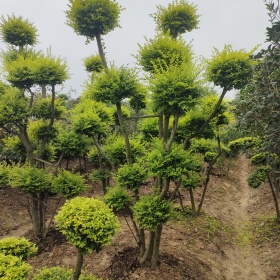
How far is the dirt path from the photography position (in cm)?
827

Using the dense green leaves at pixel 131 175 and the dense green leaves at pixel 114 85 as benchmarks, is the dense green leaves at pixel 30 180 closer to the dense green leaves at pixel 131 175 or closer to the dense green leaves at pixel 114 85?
the dense green leaves at pixel 131 175

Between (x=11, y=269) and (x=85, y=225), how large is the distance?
140cm

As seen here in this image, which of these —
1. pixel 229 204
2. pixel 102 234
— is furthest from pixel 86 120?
pixel 229 204

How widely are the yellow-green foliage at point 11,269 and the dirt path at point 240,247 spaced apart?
219 inches

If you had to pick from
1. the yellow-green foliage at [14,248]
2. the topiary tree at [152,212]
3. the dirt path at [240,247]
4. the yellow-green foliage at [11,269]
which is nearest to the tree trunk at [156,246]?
the topiary tree at [152,212]

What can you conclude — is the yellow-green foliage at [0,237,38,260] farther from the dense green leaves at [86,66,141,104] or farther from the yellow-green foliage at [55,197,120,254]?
the dense green leaves at [86,66,141,104]

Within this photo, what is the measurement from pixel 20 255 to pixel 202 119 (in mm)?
5381

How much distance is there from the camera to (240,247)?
9859 mm

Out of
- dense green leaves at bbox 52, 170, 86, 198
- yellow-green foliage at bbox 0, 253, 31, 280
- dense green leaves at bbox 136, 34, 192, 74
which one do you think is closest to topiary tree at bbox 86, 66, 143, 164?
dense green leaves at bbox 136, 34, 192, 74

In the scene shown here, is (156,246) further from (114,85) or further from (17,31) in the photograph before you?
(17,31)

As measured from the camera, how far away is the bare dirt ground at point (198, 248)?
765 centimetres

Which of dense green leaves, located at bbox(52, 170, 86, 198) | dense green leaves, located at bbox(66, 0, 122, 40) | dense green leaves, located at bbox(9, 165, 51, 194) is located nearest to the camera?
dense green leaves, located at bbox(66, 0, 122, 40)

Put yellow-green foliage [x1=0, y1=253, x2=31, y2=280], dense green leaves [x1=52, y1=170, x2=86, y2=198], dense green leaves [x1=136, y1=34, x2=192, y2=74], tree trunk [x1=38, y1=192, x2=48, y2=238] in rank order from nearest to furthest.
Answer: yellow-green foliage [x1=0, y1=253, x2=31, y2=280]
dense green leaves [x1=136, y1=34, x2=192, y2=74]
dense green leaves [x1=52, y1=170, x2=86, y2=198]
tree trunk [x1=38, y1=192, x2=48, y2=238]

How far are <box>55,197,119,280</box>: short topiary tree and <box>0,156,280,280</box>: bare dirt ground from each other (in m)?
2.93
